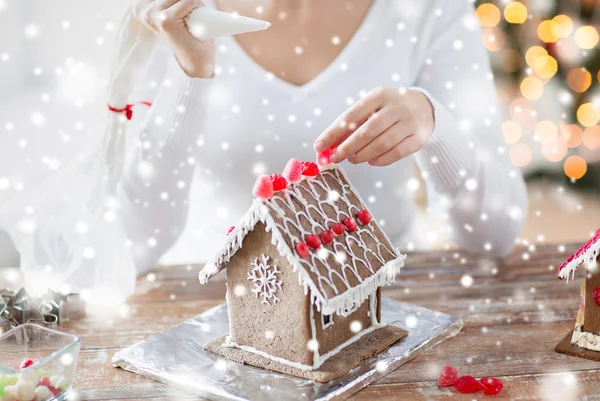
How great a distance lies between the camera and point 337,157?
1.16 meters

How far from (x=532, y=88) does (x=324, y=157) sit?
88.3 inches

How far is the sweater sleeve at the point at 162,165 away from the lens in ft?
5.04

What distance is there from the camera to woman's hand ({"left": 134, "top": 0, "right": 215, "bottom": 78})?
126cm

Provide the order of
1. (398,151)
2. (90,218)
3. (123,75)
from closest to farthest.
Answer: (398,151) < (123,75) < (90,218)

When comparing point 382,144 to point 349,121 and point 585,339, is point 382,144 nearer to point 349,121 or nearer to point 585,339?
point 349,121

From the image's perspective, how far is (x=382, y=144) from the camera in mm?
1199

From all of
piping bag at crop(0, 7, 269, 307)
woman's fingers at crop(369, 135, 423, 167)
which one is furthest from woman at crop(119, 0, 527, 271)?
woman's fingers at crop(369, 135, 423, 167)

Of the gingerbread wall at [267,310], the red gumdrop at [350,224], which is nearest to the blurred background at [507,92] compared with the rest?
the red gumdrop at [350,224]

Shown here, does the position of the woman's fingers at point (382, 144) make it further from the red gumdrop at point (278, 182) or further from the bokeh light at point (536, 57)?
the bokeh light at point (536, 57)

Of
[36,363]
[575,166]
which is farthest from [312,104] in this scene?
[575,166]

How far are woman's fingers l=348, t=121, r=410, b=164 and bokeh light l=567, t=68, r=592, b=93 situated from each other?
6.68ft

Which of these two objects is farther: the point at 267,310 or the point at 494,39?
the point at 494,39

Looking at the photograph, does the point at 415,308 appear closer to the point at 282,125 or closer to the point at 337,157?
the point at 337,157

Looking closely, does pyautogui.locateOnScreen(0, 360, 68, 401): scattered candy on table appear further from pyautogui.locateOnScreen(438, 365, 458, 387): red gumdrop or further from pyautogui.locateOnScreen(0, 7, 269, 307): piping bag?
pyautogui.locateOnScreen(438, 365, 458, 387): red gumdrop
